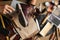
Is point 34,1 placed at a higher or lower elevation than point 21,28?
higher

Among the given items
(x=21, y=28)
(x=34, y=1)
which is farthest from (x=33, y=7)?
(x=21, y=28)

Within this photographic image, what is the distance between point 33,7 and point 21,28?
0.14 meters

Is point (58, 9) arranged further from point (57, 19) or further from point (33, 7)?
point (33, 7)

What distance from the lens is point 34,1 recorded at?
3.39 ft

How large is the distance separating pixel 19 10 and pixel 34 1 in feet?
0.33

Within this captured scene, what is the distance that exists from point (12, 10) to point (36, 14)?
0.47 feet

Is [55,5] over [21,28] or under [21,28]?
over

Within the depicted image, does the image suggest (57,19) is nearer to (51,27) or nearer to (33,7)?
(51,27)

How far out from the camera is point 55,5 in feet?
3.55

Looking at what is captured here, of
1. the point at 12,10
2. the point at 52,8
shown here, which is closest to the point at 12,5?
the point at 12,10

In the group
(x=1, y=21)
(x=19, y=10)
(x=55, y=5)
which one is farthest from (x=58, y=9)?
(x=1, y=21)

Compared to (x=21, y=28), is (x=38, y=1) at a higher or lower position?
higher

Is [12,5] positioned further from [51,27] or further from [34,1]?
[51,27]

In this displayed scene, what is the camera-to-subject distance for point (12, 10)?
1.00 metres
